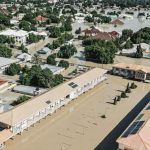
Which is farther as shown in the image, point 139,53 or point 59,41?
point 59,41

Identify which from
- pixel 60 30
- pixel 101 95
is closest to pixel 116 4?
pixel 60 30

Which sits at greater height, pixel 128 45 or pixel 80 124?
pixel 128 45

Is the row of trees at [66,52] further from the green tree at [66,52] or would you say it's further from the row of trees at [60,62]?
the row of trees at [60,62]

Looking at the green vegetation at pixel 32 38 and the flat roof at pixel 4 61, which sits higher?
the green vegetation at pixel 32 38

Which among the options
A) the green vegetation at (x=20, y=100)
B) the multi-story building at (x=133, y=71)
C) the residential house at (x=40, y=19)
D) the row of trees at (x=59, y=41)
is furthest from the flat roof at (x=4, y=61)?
the residential house at (x=40, y=19)

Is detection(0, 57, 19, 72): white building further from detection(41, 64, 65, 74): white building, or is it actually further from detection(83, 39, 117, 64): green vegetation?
detection(83, 39, 117, 64): green vegetation

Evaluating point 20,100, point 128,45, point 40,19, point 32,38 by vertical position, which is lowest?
point 20,100

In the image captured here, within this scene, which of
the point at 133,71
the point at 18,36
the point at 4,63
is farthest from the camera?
the point at 18,36

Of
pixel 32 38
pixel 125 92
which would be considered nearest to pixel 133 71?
pixel 125 92

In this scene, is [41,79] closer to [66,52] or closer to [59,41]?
[66,52]
